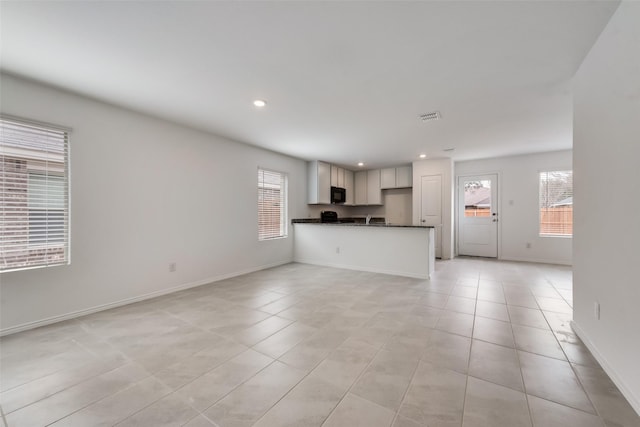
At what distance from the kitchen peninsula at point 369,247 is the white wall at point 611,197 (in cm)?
222

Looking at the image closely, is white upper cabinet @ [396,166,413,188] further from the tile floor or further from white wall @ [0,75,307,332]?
white wall @ [0,75,307,332]

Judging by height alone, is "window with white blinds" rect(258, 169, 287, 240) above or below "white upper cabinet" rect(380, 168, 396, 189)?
below

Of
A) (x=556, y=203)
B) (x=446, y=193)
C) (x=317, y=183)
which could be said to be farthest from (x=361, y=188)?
(x=556, y=203)

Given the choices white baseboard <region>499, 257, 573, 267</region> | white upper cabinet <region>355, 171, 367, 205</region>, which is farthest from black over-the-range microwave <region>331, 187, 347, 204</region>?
white baseboard <region>499, 257, 573, 267</region>

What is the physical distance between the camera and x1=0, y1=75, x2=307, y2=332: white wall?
2588 mm

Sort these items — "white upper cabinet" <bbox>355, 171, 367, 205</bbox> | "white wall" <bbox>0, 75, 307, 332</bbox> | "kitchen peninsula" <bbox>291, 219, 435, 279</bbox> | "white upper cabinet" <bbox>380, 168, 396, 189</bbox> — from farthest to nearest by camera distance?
1. "white upper cabinet" <bbox>355, 171, 367, 205</bbox>
2. "white upper cabinet" <bbox>380, 168, 396, 189</bbox>
3. "kitchen peninsula" <bbox>291, 219, 435, 279</bbox>
4. "white wall" <bbox>0, 75, 307, 332</bbox>

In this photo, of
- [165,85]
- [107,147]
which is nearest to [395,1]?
[165,85]

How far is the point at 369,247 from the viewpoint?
196 inches

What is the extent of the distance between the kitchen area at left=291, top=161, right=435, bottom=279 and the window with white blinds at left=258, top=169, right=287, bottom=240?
1.30ft

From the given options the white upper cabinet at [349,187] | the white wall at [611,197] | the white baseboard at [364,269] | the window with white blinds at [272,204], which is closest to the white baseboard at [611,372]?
the white wall at [611,197]

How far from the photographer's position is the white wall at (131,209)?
259 cm

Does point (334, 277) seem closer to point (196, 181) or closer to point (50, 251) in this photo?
point (196, 181)

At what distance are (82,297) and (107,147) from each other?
5.70ft

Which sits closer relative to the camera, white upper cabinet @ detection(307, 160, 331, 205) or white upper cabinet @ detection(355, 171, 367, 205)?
white upper cabinet @ detection(307, 160, 331, 205)
